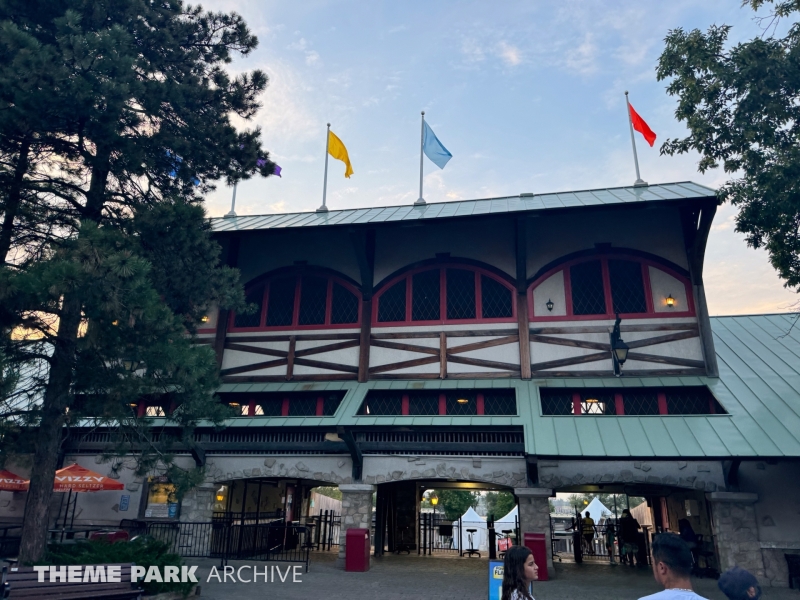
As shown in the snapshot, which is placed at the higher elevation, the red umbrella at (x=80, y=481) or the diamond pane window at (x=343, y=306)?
the diamond pane window at (x=343, y=306)

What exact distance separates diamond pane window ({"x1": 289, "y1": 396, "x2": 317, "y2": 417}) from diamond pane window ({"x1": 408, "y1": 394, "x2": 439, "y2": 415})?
2.75 metres

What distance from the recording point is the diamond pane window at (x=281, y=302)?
659 inches

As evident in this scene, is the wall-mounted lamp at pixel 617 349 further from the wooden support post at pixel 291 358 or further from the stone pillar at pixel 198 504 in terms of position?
the stone pillar at pixel 198 504

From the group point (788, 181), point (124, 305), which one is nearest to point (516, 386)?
point (788, 181)

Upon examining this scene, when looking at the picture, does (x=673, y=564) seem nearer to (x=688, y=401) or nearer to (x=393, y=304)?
(x=688, y=401)

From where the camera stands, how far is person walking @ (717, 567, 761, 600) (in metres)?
3.87

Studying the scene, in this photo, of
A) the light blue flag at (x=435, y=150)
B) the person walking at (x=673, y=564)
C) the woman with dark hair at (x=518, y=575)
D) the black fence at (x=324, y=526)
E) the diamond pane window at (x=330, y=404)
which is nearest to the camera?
the person walking at (x=673, y=564)

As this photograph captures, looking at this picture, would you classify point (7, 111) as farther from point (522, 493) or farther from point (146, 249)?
point (522, 493)

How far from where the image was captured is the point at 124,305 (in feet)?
27.4

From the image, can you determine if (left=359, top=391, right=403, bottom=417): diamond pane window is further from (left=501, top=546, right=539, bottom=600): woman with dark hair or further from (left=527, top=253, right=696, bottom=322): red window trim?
(left=501, top=546, right=539, bottom=600): woman with dark hair

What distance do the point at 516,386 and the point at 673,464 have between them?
393cm

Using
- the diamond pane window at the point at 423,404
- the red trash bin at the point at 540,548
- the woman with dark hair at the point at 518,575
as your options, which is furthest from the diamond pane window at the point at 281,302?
the woman with dark hair at the point at 518,575

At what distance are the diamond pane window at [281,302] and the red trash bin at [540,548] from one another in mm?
8896

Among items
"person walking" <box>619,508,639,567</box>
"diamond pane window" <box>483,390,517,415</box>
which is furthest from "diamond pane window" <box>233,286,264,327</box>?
"person walking" <box>619,508,639,567</box>
